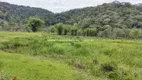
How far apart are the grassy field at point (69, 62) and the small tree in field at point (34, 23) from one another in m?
45.5

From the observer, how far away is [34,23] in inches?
2844

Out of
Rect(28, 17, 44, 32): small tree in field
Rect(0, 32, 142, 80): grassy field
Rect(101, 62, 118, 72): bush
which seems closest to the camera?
Rect(0, 32, 142, 80): grassy field

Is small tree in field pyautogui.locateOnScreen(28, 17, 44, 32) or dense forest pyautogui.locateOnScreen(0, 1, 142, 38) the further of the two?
small tree in field pyautogui.locateOnScreen(28, 17, 44, 32)

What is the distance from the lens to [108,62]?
18078 mm

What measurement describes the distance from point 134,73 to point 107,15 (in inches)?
2969

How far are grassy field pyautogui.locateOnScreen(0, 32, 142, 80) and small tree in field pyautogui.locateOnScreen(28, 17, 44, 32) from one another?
45.5 metres

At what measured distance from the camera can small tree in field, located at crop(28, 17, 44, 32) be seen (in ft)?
236

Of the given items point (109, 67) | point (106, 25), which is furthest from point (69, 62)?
point (106, 25)

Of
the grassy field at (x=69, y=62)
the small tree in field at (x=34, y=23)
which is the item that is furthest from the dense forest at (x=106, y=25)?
the grassy field at (x=69, y=62)

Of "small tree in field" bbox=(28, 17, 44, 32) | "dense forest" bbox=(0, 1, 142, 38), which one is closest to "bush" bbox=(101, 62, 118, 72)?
"dense forest" bbox=(0, 1, 142, 38)

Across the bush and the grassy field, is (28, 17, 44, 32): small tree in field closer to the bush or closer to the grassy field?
the grassy field

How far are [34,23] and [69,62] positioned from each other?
55.5 meters

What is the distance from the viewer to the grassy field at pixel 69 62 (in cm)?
1524

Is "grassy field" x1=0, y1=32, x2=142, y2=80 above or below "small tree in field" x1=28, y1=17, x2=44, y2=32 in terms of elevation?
below
